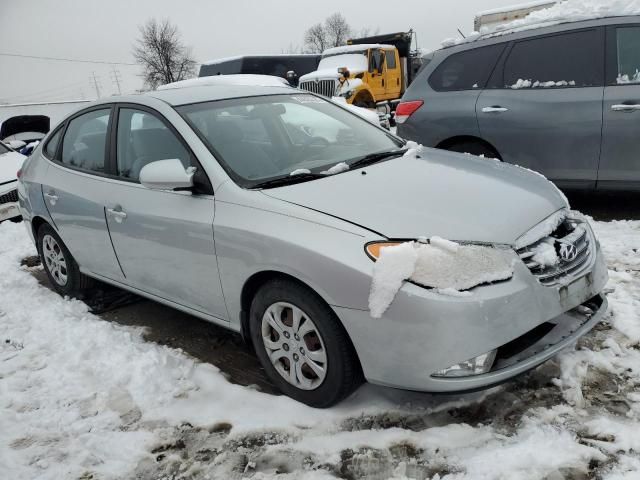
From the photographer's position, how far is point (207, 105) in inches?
138

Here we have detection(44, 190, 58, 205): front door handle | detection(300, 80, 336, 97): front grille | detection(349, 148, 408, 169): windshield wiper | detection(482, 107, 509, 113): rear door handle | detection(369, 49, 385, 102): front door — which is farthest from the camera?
detection(369, 49, 385, 102): front door

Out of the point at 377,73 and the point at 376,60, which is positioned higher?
the point at 376,60

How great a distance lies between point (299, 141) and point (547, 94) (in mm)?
2805

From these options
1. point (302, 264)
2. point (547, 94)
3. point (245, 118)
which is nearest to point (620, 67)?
point (547, 94)

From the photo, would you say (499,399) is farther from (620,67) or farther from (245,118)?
(620,67)

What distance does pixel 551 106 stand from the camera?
502 cm

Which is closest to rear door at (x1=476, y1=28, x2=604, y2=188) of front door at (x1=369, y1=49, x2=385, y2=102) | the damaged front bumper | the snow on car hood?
the damaged front bumper

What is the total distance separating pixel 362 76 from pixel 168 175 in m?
14.4

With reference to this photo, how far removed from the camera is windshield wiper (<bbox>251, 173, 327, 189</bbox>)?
2943mm

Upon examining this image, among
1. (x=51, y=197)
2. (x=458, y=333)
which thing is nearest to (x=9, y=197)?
(x=51, y=197)

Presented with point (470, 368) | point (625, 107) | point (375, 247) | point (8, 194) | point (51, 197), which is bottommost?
point (470, 368)

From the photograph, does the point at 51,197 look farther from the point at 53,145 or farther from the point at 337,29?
the point at 337,29

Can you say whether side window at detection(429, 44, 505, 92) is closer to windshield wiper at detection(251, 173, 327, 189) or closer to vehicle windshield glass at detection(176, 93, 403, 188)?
vehicle windshield glass at detection(176, 93, 403, 188)

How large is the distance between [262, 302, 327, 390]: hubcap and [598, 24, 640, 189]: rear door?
3.56 m
